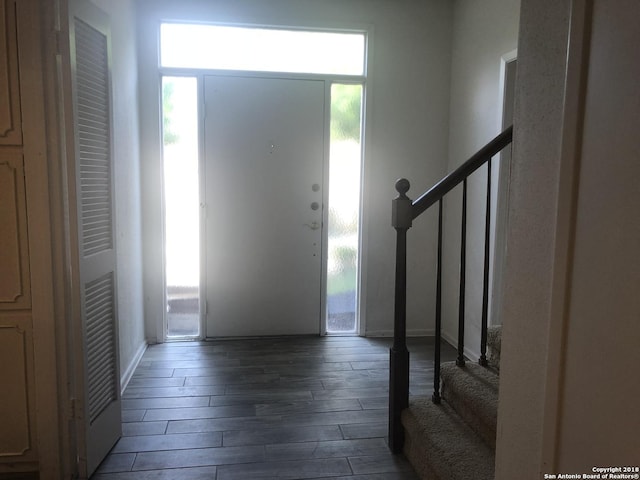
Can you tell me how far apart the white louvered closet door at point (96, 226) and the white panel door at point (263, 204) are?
1484mm

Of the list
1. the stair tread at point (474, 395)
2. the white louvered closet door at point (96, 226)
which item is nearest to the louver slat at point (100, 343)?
the white louvered closet door at point (96, 226)

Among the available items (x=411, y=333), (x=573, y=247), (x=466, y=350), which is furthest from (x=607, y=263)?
(x=411, y=333)

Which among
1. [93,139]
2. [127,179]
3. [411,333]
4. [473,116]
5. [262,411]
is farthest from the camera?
[411,333]

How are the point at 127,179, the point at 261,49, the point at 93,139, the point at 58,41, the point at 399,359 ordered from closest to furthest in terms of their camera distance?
the point at 58,41, the point at 93,139, the point at 399,359, the point at 127,179, the point at 261,49

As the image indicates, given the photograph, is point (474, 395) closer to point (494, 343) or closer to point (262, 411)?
point (494, 343)

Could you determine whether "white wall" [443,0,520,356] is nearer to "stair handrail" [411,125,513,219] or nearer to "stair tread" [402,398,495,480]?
"stair handrail" [411,125,513,219]

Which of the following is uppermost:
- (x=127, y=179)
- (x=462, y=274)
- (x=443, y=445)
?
(x=127, y=179)

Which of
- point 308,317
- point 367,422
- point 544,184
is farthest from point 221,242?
point 544,184

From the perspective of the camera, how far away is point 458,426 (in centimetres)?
210

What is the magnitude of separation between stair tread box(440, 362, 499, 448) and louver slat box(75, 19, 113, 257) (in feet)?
5.58

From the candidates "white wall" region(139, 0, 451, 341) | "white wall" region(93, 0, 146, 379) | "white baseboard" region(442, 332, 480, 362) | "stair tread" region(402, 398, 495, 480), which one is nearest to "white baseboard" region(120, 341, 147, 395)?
"white wall" region(93, 0, 146, 379)

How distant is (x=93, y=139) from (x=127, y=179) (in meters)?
1.08

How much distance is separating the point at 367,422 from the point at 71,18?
2315 millimetres

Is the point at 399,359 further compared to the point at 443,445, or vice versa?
the point at 399,359
